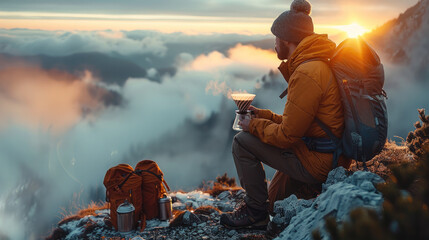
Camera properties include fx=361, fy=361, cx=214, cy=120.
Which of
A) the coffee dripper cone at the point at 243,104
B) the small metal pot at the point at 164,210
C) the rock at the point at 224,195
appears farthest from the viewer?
the rock at the point at 224,195

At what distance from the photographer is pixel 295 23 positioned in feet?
16.4

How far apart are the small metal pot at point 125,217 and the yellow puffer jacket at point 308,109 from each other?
259 cm

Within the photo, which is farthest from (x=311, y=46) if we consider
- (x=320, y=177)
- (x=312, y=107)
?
(x=320, y=177)

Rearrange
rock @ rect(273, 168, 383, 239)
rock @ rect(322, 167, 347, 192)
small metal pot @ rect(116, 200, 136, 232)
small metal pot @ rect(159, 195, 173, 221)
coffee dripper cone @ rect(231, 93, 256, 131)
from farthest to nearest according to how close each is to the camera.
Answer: small metal pot @ rect(159, 195, 173, 221)
small metal pot @ rect(116, 200, 136, 232)
coffee dripper cone @ rect(231, 93, 256, 131)
rock @ rect(322, 167, 347, 192)
rock @ rect(273, 168, 383, 239)

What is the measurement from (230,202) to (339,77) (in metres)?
4.26

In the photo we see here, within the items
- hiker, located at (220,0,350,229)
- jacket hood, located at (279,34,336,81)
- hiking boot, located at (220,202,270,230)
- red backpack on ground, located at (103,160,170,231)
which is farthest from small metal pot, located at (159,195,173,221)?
jacket hood, located at (279,34,336,81)

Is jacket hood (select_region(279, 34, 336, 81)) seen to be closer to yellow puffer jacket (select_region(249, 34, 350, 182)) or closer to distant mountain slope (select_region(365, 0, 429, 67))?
yellow puffer jacket (select_region(249, 34, 350, 182))

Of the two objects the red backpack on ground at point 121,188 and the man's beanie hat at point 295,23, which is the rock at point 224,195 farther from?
the man's beanie hat at point 295,23

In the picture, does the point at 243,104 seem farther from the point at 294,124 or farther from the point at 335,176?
the point at 335,176

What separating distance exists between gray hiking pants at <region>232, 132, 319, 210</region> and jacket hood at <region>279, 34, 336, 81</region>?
1181mm

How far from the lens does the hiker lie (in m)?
4.50

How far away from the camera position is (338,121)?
4715 mm

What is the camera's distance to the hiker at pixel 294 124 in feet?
14.8

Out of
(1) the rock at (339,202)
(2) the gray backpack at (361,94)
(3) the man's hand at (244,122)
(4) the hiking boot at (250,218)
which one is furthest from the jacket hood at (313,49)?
(4) the hiking boot at (250,218)
